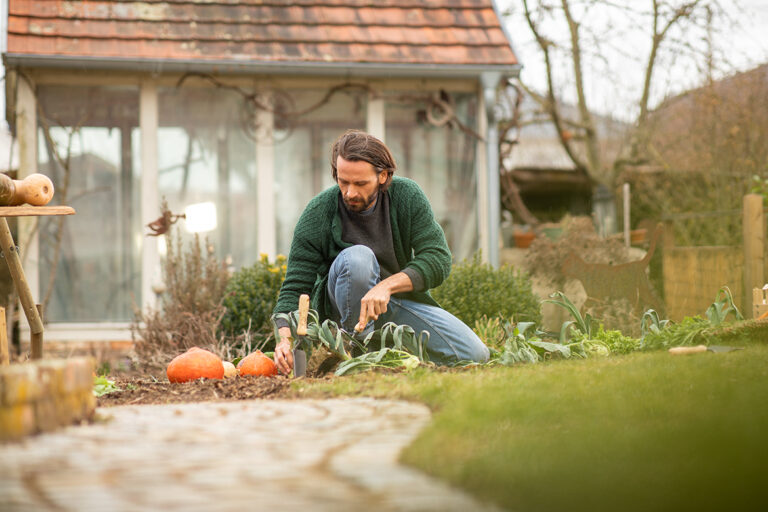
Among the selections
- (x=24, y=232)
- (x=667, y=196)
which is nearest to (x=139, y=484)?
(x=24, y=232)

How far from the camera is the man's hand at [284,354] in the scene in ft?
10.5

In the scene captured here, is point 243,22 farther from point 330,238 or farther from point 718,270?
point 718,270

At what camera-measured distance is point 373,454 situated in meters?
1.57

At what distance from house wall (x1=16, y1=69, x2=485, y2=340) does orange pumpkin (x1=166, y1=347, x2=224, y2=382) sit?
328cm

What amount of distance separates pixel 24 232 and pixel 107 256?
2.25ft

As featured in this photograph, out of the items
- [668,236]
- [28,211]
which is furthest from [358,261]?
[668,236]

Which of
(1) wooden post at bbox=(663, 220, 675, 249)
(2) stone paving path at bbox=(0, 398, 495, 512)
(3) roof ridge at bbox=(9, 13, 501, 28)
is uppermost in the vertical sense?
(3) roof ridge at bbox=(9, 13, 501, 28)

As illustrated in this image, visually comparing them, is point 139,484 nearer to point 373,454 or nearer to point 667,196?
point 373,454

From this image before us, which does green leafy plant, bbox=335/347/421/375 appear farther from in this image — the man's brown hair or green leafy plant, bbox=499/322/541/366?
the man's brown hair

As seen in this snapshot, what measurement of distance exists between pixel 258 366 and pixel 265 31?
13.5 ft

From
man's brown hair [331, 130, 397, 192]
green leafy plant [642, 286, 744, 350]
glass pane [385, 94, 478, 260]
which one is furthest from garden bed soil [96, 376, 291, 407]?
glass pane [385, 94, 478, 260]

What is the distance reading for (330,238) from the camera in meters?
3.63

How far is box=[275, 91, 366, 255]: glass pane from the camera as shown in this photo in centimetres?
700

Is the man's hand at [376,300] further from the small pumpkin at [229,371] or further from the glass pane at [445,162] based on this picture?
the glass pane at [445,162]
